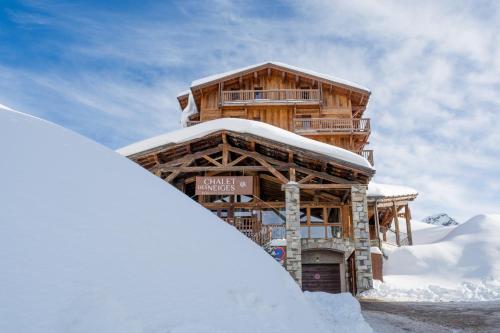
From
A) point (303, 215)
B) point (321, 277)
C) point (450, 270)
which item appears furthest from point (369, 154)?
point (321, 277)

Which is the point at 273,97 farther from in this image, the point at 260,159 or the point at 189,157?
the point at 189,157

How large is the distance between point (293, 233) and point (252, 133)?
370 cm

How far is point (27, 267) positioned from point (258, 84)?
20.8 meters

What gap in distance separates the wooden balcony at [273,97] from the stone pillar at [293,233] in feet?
29.8

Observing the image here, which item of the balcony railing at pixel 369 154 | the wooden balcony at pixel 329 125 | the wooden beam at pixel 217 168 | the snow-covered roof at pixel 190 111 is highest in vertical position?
the snow-covered roof at pixel 190 111

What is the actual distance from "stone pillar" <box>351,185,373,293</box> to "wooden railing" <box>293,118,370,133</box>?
7.64 m

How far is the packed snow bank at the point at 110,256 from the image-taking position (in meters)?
2.55

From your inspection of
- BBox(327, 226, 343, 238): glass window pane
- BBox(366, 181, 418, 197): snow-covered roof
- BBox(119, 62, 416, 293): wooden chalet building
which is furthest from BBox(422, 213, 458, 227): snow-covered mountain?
BBox(327, 226, 343, 238): glass window pane

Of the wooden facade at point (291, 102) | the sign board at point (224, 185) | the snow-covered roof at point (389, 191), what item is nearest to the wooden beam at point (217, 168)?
the sign board at point (224, 185)

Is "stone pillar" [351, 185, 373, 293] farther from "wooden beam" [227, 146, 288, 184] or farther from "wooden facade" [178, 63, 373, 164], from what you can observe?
"wooden facade" [178, 63, 373, 164]

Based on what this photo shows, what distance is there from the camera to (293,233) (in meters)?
12.9

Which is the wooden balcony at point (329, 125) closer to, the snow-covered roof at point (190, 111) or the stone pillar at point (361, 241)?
the snow-covered roof at point (190, 111)

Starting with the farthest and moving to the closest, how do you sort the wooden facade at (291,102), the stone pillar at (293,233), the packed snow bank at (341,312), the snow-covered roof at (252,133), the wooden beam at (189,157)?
the wooden facade at (291,102), the wooden beam at (189,157), the snow-covered roof at (252,133), the stone pillar at (293,233), the packed snow bank at (341,312)

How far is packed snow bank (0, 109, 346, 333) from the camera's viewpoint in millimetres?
2555
